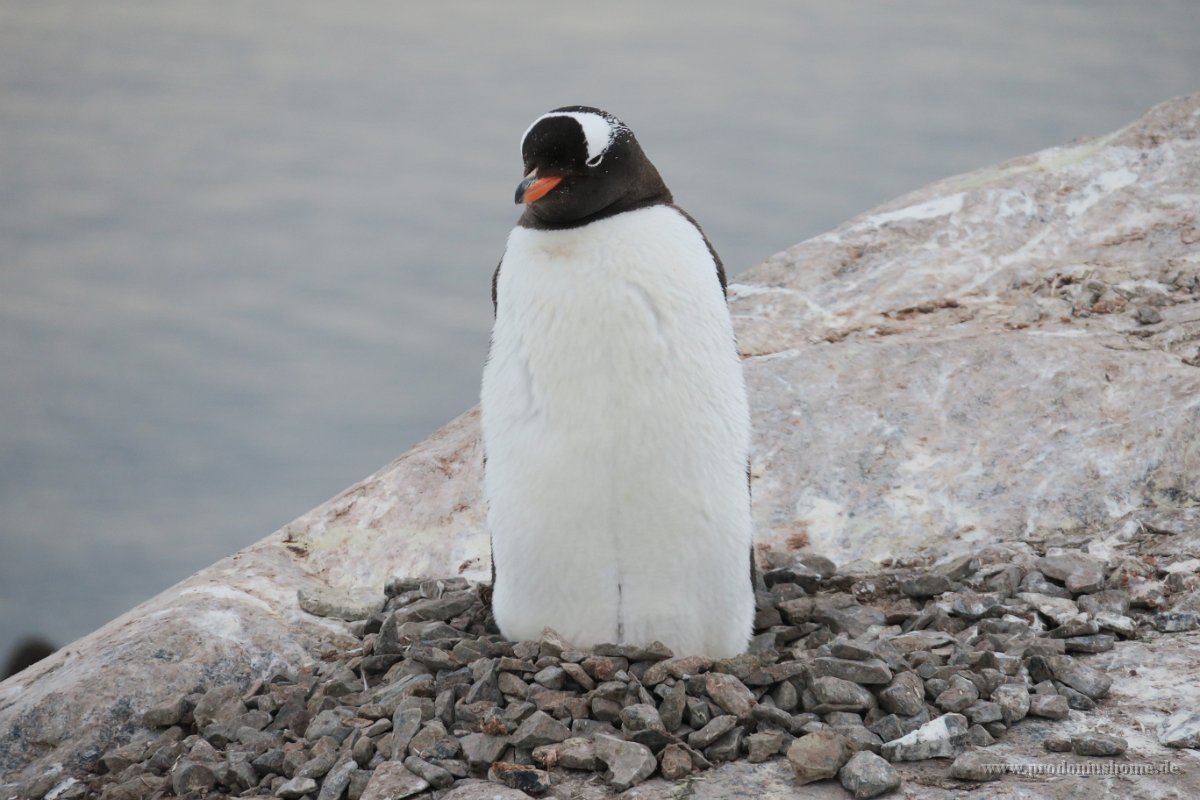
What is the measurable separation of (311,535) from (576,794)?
2825 millimetres

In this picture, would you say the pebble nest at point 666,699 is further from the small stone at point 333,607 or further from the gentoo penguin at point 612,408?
the small stone at point 333,607

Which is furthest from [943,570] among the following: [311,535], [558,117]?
[311,535]

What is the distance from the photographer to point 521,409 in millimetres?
3938

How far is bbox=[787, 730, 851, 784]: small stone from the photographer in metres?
3.28

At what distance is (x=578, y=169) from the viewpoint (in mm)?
3740

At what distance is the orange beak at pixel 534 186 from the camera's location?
142 inches

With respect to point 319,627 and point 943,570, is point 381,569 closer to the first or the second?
point 319,627

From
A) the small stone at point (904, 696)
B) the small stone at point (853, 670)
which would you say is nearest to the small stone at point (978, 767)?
the small stone at point (904, 696)

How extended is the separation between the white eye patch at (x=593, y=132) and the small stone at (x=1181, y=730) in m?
2.25

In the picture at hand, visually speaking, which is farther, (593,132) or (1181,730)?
(593,132)

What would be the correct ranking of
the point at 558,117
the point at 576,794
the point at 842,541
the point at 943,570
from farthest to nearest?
the point at 842,541, the point at 943,570, the point at 558,117, the point at 576,794

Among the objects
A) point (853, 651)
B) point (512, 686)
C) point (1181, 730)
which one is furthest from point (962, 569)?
point (512, 686)

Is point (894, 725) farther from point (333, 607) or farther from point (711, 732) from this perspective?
point (333, 607)

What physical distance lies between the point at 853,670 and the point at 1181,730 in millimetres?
878
